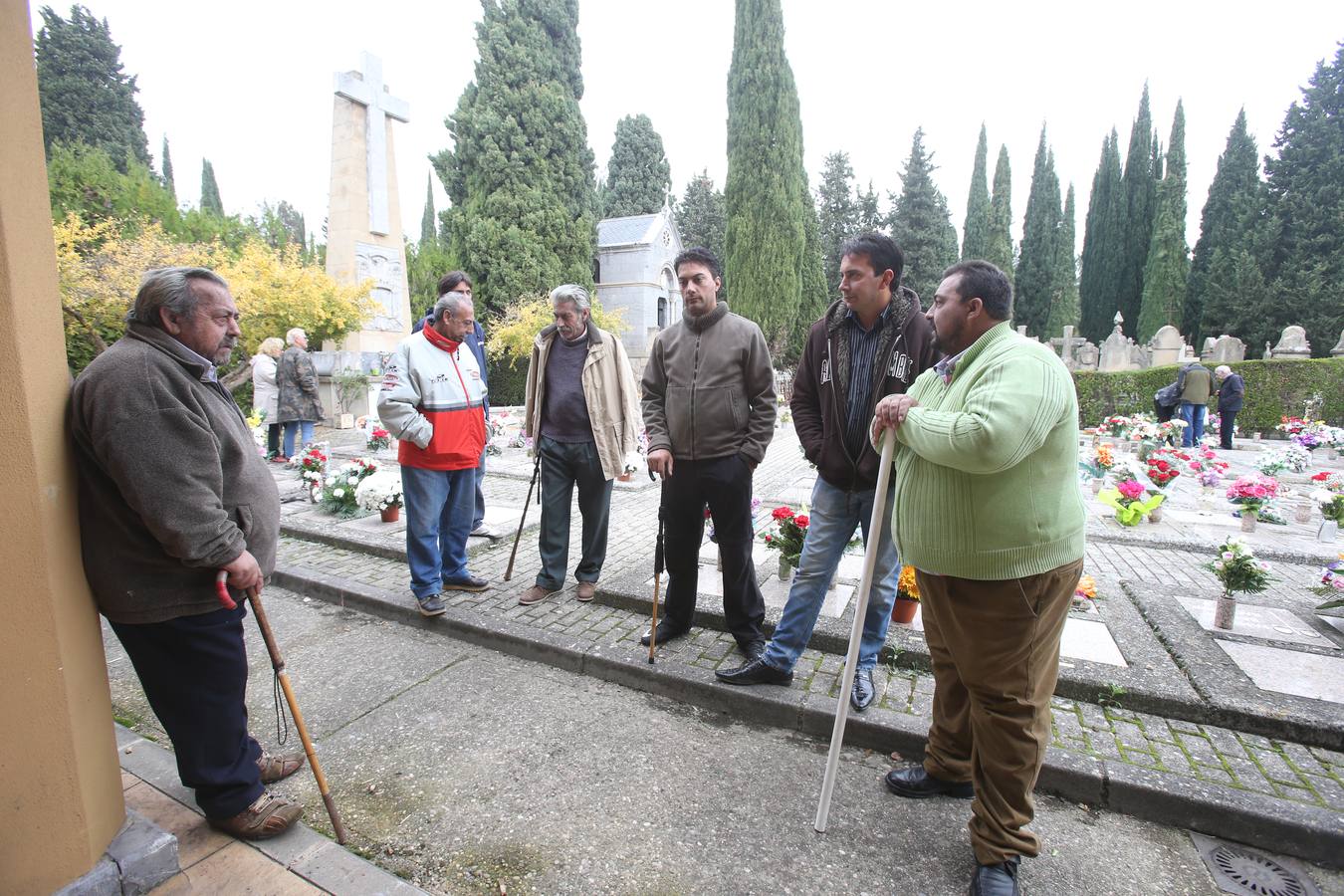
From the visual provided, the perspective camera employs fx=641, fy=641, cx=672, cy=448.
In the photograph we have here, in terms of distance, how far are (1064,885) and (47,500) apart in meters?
3.31

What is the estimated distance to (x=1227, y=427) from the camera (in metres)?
12.6

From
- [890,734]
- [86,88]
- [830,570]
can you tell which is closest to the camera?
[890,734]

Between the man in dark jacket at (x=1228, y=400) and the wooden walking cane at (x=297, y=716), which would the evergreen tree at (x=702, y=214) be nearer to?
the man in dark jacket at (x=1228, y=400)

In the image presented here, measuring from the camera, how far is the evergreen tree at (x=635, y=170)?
121 ft

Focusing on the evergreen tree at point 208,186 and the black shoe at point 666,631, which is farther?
the evergreen tree at point 208,186

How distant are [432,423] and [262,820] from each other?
2.35 metres

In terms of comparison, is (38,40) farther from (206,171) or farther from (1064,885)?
(1064,885)

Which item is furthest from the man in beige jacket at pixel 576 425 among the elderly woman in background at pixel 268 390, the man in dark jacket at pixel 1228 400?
the man in dark jacket at pixel 1228 400

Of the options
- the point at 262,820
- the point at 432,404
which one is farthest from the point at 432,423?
the point at 262,820

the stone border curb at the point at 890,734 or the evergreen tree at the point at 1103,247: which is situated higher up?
the evergreen tree at the point at 1103,247

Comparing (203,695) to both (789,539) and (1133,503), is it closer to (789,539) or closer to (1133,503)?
(789,539)

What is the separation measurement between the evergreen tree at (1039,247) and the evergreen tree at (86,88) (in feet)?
140

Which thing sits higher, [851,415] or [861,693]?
[851,415]

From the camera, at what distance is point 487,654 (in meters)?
3.80
